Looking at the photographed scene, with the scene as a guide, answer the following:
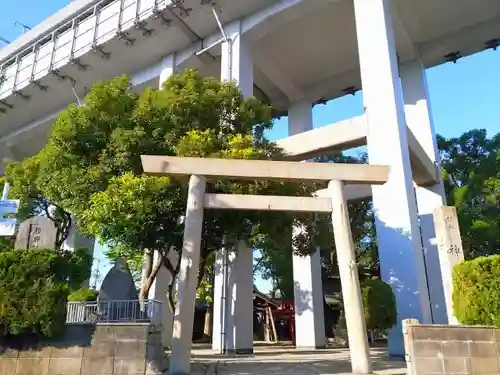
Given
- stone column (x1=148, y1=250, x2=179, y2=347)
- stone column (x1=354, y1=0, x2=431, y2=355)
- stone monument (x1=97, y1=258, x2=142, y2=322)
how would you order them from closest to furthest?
1. stone monument (x1=97, y1=258, x2=142, y2=322)
2. stone column (x1=354, y1=0, x2=431, y2=355)
3. stone column (x1=148, y1=250, x2=179, y2=347)

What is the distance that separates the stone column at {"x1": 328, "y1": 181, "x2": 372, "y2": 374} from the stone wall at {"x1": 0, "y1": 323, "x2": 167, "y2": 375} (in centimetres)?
335

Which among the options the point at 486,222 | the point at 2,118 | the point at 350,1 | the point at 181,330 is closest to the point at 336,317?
the point at 486,222

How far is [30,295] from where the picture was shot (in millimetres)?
6949

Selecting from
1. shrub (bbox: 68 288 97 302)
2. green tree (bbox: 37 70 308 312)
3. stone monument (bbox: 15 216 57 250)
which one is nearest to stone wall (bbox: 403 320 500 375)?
green tree (bbox: 37 70 308 312)

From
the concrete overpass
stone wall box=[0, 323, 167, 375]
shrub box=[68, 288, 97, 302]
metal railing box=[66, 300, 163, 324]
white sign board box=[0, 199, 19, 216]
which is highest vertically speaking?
the concrete overpass

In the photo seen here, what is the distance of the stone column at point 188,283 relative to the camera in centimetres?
753

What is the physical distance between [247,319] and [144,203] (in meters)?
6.42

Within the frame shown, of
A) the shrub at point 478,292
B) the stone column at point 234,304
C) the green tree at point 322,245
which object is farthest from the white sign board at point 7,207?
the shrub at point 478,292

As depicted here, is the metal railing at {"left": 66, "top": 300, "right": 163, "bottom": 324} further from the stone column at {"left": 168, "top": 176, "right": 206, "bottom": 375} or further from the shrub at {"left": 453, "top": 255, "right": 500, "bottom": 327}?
the shrub at {"left": 453, "top": 255, "right": 500, "bottom": 327}

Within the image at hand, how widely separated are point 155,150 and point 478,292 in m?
7.18

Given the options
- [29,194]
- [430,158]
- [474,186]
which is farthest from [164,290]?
[474,186]

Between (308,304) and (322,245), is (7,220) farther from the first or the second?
(308,304)

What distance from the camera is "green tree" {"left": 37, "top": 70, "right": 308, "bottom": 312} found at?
367 inches

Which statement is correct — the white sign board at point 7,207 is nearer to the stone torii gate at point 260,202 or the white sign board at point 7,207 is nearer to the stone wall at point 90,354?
the stone wall at point 90,354
